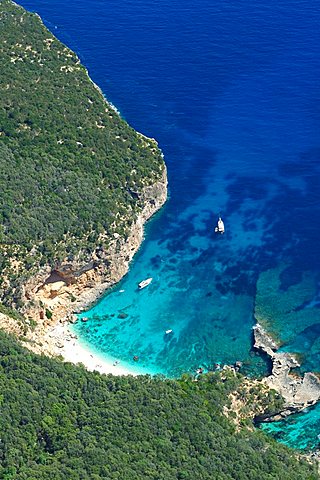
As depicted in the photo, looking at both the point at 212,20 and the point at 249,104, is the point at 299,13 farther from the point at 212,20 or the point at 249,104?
the point at 249,104

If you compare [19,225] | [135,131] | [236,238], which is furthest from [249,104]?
[19,225]

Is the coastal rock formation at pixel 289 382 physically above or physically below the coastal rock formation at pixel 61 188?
below

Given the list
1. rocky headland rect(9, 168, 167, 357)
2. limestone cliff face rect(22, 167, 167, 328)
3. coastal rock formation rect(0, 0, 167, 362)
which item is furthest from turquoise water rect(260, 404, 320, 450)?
limestone cliff face rect(22, 167, 167, 328)

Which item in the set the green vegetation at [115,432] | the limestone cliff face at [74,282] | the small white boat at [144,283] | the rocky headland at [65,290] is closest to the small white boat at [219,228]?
the rocky headland at [65,290]

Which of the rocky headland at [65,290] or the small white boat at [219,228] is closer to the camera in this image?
the rocky headland at [65,290]

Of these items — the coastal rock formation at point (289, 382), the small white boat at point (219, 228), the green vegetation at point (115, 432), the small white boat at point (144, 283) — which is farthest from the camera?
the small white boat at point (219, 228)

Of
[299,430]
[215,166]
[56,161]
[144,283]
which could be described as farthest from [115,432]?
[215,166]

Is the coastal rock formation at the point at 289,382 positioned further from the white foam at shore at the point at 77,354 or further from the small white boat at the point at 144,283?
the small white boat at the point at 144,283
